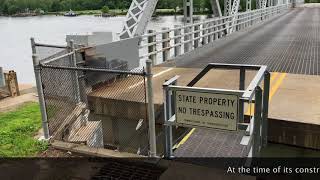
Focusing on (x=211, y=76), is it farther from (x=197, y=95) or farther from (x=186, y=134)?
(x=197, y=95)

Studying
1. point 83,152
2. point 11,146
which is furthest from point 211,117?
point 11,146

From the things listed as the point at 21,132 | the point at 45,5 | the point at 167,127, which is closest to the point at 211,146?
the point at 167,127

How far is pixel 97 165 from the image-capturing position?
5230 millimetres

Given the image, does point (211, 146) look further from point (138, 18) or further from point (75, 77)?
point (138, 18)

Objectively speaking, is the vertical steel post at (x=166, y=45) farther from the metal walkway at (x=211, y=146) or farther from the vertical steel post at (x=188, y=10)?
the metal walkway at (x=211, y=146)

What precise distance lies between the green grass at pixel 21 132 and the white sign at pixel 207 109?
2719 millimetres

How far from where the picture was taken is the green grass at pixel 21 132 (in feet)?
19.9

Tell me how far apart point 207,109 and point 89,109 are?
3645 millimetres

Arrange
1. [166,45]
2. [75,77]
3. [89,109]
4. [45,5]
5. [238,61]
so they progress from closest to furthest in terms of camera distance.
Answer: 1. [75,77]
2. [89,109]
3. [238,61]
4. [166,45]
5. [45,5]

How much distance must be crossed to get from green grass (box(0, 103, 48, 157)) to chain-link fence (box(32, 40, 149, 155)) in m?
0.47

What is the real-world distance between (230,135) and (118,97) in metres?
2.54

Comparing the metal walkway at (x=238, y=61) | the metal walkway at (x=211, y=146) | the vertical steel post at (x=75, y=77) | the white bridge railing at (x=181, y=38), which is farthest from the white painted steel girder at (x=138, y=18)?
the metal walkway at (x=211, y=146)

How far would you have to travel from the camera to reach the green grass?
608 centimetres

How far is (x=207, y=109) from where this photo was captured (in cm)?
450
